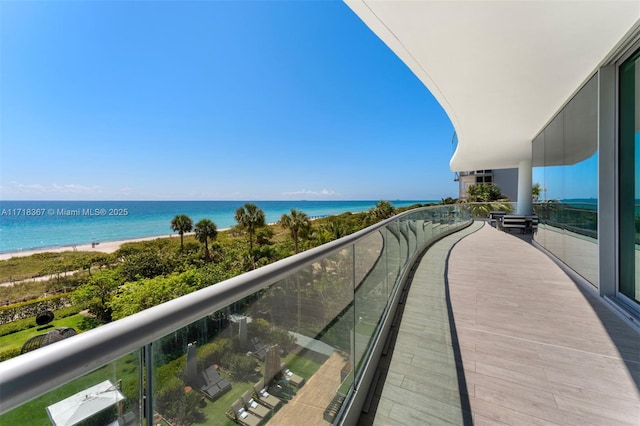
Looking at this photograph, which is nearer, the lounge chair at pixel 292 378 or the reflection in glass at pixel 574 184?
the lounge chair at pixel 292 378

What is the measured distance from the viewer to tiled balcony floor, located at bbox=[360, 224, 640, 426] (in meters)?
2.00

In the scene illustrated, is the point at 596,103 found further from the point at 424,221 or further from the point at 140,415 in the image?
the point at 140,415

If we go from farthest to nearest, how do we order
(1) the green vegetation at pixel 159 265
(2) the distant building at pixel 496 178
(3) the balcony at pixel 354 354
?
(2) the distant building at pixel 496 178, (1) the green vegetation at pixel 159 265, (3) the balcony at pixel 354 354

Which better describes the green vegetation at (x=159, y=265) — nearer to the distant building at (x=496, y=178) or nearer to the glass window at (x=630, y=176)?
the glass window at (x=630, y=176)

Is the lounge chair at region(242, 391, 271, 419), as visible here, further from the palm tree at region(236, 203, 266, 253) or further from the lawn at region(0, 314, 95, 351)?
the palm tree at region(236, 203, 266, 253)

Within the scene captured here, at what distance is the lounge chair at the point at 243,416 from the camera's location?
91 centimetres

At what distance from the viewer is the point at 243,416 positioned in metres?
0.95

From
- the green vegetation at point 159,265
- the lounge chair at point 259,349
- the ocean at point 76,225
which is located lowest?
the green vegetation at point 159,265

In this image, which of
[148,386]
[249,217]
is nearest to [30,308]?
[249,217]

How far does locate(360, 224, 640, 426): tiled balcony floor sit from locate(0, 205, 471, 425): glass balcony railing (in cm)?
62

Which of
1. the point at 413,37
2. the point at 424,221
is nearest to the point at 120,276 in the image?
the point at 424,221

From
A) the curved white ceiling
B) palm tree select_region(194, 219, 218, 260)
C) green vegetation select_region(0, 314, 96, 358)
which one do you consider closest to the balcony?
the curved white ceiling

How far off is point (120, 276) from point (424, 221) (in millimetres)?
29143

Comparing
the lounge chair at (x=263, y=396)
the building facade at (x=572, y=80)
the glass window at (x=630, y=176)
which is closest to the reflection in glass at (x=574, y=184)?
the building facade at (x=572, y=80)
